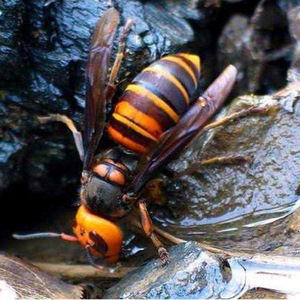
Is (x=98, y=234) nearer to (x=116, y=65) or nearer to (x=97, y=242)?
(x=97, y=242)

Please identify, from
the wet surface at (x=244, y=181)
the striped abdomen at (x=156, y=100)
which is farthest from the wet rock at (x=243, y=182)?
the striped abdomen at (x=156, y=100)

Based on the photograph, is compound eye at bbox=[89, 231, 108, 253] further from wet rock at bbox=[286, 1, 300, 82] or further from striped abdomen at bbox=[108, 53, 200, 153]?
wet rock at bbox=[286, 1, 300, 82]

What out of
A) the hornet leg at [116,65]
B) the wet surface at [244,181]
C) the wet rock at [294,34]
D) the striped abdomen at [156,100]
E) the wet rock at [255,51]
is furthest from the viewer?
the wet rock at [255,51]

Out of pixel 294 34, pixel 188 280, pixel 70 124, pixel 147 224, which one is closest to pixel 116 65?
pixel 70 124

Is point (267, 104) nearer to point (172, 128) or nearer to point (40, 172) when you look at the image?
point (172, 128)

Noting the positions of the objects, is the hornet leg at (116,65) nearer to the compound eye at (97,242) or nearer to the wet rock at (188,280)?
the compound eye at (97,242)

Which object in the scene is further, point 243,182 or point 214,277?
point 243,182

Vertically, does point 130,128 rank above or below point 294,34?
below
